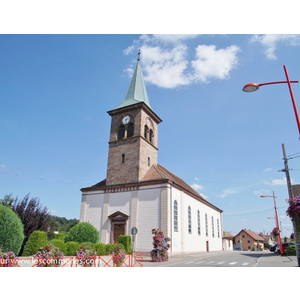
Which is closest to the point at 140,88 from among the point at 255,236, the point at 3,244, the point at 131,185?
the point at 131,185

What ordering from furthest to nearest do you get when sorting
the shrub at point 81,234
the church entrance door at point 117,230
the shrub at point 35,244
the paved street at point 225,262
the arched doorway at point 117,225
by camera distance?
1. the church entrance door at point 117,230
2. the arched doorway at point 117,225
3. the shrub at point 81,234
4. the paved street at point 225,262
5. the shrub at point 35,244

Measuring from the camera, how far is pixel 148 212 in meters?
26.0

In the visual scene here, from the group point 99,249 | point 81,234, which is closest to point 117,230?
point 81,234

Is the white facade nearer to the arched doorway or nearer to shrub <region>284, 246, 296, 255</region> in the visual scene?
the arched doorway

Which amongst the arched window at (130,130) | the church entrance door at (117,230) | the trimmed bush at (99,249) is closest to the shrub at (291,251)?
the church entrance door at (117,230)

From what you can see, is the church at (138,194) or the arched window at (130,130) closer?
the church at (138,194)

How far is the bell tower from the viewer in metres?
29.1

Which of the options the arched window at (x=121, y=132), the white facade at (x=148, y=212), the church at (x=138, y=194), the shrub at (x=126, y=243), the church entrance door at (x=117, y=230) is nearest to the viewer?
the shrub at (x=126, y=243)

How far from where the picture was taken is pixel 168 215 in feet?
81.5

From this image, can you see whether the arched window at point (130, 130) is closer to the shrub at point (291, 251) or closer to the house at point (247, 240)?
the shrub at point (291, 251)

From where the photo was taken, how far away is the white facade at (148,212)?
25250mm

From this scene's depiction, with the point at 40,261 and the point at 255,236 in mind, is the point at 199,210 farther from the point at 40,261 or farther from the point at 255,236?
the point at 255,236

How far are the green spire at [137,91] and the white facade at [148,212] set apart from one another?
11.7 m
